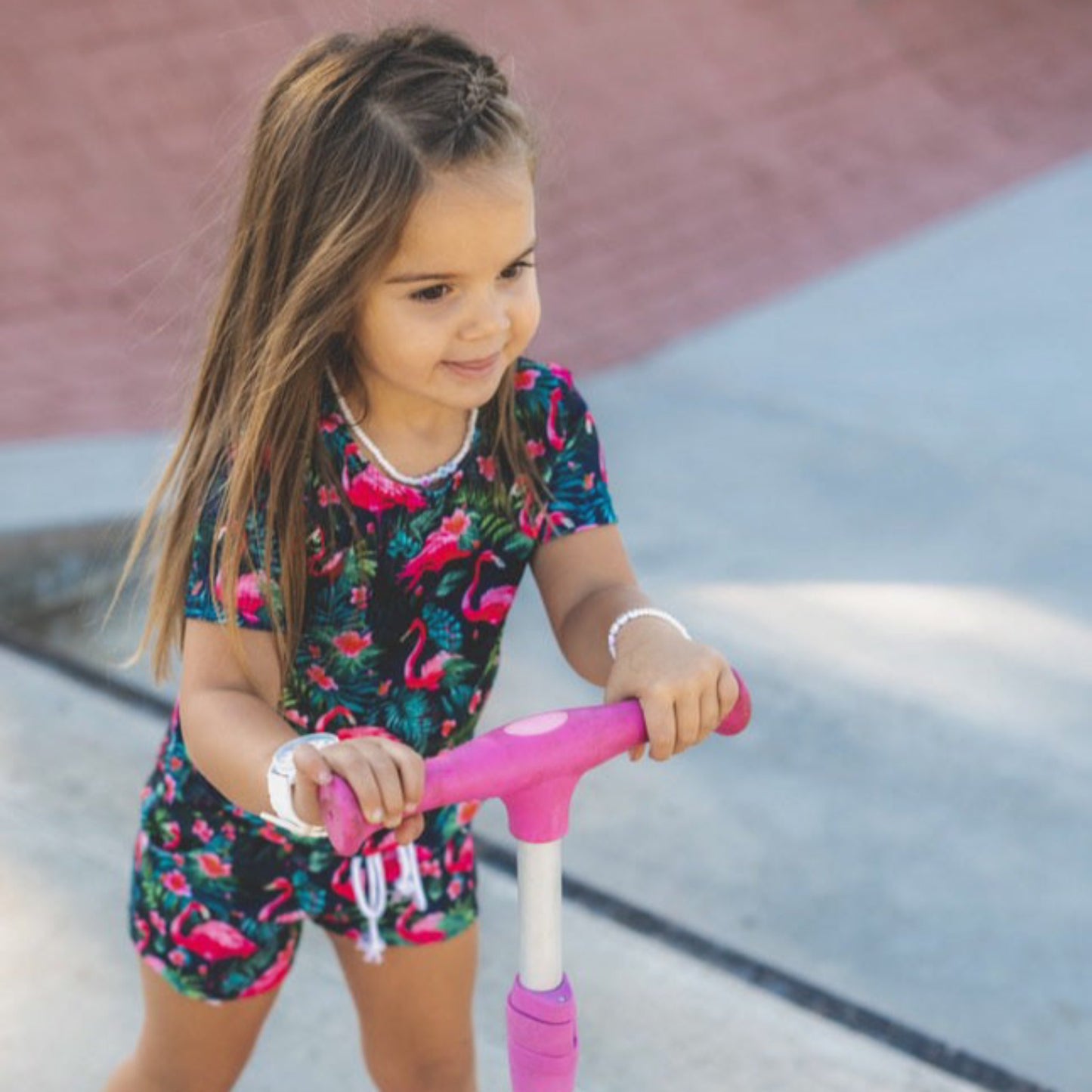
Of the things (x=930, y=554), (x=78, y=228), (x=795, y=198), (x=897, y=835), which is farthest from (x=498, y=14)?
(x=897, y=835)

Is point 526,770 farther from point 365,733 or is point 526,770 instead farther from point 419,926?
point 419,926

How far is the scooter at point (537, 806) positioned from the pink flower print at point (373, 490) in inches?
13.0

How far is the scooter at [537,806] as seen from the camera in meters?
1.43

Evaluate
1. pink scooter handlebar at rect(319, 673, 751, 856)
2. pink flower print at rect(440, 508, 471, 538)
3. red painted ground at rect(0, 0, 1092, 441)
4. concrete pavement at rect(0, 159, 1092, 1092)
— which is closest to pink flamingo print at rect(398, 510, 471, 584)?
pink flower print at rect(440, 508, 471, 538)

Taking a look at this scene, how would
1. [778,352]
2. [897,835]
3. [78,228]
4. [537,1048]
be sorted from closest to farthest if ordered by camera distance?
[537,1048]
[897,835]
[778,352]
[78,228]

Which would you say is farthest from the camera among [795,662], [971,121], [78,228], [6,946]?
[971,121]

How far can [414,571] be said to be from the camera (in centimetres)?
182

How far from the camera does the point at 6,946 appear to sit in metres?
2.73

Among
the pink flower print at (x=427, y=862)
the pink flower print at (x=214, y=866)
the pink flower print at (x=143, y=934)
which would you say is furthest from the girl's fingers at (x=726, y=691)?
the pink flower print at (x=143, y=934)

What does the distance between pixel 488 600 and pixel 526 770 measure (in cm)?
44

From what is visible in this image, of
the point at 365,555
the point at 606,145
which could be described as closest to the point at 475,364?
the point at 365,555

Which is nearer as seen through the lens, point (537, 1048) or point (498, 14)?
point (537, 1048)

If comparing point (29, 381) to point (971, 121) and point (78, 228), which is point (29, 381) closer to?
point (78, 228)

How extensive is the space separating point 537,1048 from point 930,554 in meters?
2.52
